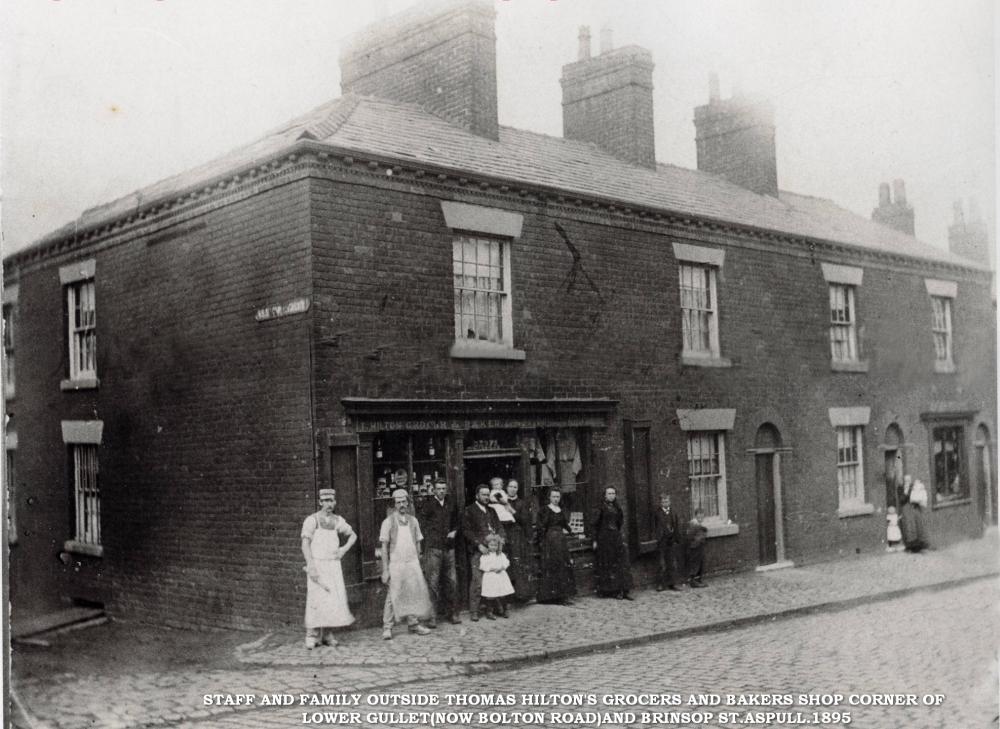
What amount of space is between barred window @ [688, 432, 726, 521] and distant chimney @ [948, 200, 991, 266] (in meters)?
4.66

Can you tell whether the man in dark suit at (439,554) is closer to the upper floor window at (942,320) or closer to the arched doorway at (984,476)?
the arched doorway at (984,476)

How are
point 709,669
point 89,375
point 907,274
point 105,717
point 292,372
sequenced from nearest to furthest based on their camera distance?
1. point 105,717
2. point 709,669
3. point 292,372
4. point 89,375
5. point 907,274

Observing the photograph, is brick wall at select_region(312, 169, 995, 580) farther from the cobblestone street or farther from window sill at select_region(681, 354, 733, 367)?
the cobblestone street

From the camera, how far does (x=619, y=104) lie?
1555 cm

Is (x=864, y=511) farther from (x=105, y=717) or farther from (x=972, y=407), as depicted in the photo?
(x=105, y=717)

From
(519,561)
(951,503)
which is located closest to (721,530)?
(951,503)

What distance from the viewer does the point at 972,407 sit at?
1095 centimetres

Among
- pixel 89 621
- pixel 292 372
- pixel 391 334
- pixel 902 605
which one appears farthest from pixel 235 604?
pixel 902 605

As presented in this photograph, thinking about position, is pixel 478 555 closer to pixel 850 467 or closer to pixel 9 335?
pixel 9 335

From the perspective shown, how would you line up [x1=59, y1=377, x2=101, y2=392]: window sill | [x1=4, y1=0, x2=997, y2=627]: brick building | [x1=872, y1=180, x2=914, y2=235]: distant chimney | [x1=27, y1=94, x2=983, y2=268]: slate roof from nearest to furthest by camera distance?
[x1=4, y1=0, x2=997, y2=627]: brick building → [x1=872, y1=180, x2=914, y2=235]: distant chimney → [x1=27, y1=94, x2=983, y2=268]: slate roof → [x1=59, y1=377, x2=101, y2=392]: window sill

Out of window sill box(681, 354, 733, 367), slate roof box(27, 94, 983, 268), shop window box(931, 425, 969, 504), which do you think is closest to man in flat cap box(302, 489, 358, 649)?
slate roof box(27, 94, 983, 268)

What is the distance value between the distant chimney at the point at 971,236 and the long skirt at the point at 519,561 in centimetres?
582

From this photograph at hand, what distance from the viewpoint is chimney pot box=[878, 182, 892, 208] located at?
11176 millimetres

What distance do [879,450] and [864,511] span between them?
0.97m
